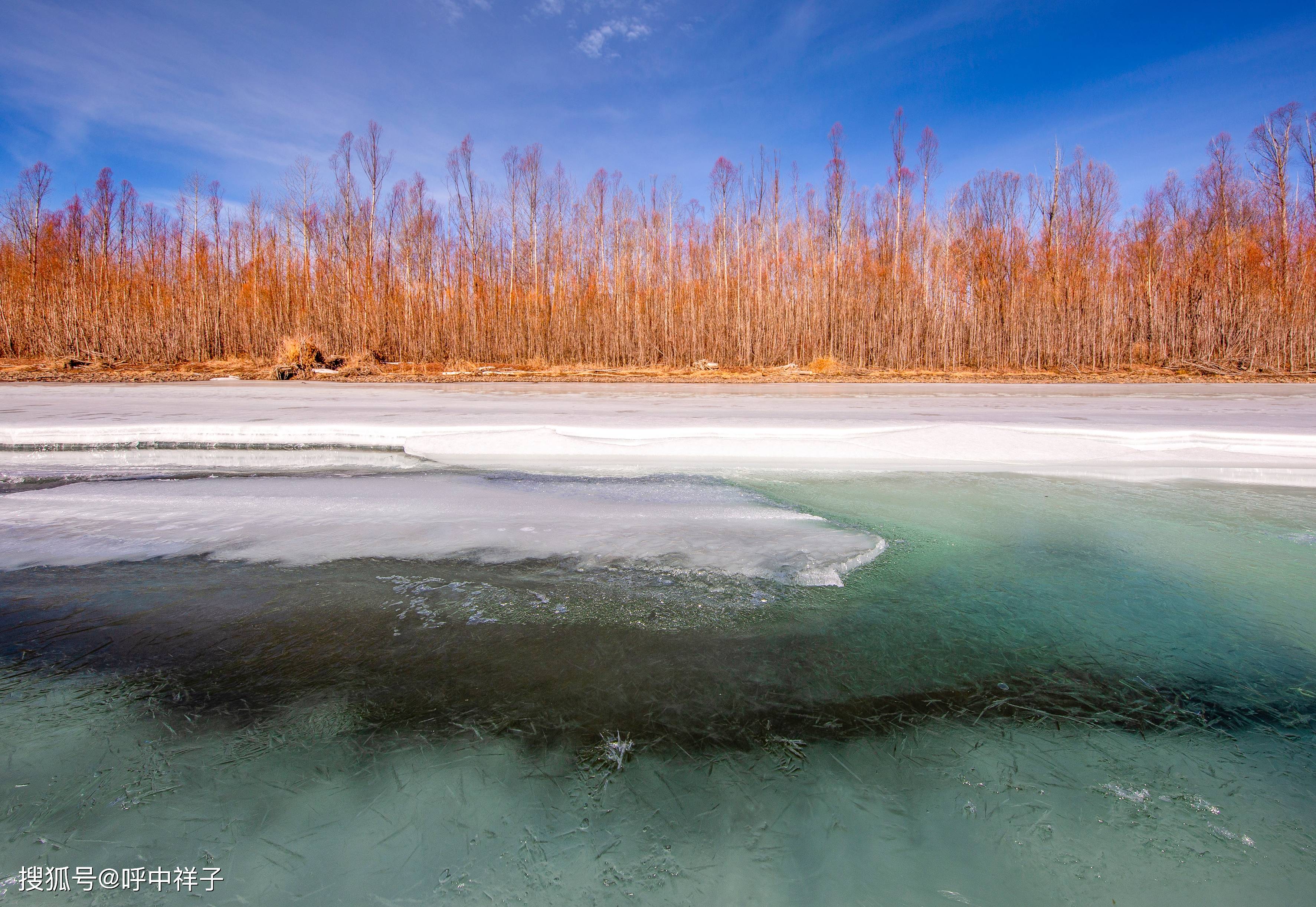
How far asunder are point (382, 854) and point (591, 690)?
437 mm

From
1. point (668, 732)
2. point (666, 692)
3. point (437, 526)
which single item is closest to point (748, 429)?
point (437, 526)

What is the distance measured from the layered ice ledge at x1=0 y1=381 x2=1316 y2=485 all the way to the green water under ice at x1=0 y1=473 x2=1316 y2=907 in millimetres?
1585

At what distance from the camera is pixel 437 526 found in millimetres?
2223

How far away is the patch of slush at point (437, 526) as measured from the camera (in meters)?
1.90

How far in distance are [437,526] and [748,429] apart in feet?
6.63

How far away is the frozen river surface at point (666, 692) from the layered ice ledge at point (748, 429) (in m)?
0.56

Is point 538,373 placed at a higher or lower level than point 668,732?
higher

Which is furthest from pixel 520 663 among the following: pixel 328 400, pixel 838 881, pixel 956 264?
pixel 956 264

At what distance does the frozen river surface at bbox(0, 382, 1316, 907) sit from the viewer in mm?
802

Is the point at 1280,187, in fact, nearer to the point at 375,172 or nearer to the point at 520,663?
the point at 520,663

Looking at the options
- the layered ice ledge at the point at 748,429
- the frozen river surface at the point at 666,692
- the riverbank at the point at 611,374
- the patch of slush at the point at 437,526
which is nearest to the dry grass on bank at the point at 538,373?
the riverbank at the point at 611,374

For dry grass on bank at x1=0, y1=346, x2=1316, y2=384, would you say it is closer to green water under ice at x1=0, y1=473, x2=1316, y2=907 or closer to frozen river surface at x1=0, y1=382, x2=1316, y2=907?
frozen river surface at x1=0, y1=382, x2=1316, y2=907

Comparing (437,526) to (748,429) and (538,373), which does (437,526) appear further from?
(538,373)

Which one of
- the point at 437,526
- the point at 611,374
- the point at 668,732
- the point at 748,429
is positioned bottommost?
the point at 668,732
